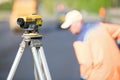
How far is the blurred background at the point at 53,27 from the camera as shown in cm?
285

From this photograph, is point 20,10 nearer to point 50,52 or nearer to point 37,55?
point 50,52

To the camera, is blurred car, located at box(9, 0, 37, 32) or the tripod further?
blurred car, located at box(9, 0, 37, 32)

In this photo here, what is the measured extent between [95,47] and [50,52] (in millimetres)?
359

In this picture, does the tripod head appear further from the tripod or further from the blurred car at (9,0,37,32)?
the blurred car at (9,0,37,32)

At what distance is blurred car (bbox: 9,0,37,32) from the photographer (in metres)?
2.87

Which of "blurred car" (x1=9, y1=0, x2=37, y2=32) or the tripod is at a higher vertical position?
"blurred car" (x1=9, y1=0, x2=37, y2=32)

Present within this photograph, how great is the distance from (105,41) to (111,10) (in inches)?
9.7

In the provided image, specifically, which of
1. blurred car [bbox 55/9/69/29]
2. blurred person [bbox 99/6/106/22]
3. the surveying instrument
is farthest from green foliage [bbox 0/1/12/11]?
blurred person [bbox 99/6/106/22]

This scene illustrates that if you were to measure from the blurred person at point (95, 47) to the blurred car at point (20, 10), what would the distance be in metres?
0.28

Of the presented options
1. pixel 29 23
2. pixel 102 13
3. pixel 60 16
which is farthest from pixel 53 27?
pixel 29 23

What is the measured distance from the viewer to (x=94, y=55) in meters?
2.81

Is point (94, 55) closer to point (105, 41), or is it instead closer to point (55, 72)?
point (105, 41)

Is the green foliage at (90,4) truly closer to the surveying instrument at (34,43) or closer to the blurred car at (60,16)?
the blurred car at (60,16)

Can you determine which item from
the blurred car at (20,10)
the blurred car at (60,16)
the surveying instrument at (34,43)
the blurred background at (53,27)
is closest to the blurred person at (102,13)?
the blurred background at (53,27)
